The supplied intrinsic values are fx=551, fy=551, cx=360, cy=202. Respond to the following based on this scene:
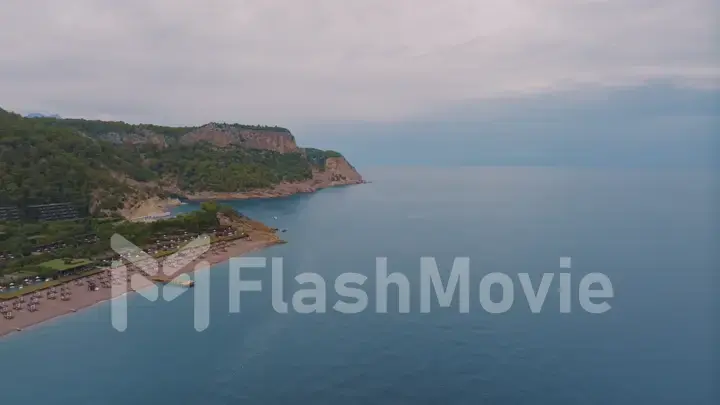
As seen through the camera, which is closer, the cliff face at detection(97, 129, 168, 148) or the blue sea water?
the blue sea water

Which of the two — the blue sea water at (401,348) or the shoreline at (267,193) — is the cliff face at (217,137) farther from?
the blue sea water at (401,348)

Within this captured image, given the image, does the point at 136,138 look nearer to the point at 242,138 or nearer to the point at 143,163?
the point at 143,163

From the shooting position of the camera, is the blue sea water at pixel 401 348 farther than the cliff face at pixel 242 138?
No

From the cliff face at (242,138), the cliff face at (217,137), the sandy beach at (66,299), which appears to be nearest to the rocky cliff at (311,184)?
the cliff face at (217,137)

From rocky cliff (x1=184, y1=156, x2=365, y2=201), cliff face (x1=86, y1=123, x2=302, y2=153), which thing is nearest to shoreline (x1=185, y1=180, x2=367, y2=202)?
rocky cliff (x1=184, y1=156, x2=365, y2=201)

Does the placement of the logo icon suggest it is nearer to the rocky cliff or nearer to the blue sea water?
the blue sea water

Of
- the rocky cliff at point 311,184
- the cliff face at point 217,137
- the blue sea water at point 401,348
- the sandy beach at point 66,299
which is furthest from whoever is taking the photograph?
the cliff face at point 217,137

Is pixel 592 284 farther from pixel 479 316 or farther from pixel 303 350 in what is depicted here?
pixel 303 350
